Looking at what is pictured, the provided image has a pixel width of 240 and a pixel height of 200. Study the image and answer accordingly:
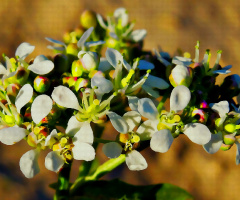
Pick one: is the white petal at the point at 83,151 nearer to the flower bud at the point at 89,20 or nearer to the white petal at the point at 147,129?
the white petal at the point at 147,129

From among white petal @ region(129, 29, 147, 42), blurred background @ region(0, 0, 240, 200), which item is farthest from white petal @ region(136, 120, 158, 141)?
blurred background @ region(0, 0, 240, 200)

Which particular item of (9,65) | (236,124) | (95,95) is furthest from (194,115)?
(9,65)

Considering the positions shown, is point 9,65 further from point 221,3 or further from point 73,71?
point 221,3

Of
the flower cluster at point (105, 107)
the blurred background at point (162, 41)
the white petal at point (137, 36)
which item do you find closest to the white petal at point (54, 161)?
the flower cluster at point (105, 107)

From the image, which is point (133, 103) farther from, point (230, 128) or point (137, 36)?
point (137, 36)

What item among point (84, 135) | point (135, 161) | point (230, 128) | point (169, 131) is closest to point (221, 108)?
point (230, 128)

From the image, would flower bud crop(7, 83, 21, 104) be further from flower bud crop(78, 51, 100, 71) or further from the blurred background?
the blurred background

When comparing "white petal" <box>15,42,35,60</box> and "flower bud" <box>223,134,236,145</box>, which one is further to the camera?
"white petal" <box>15,42,35,60</box>
